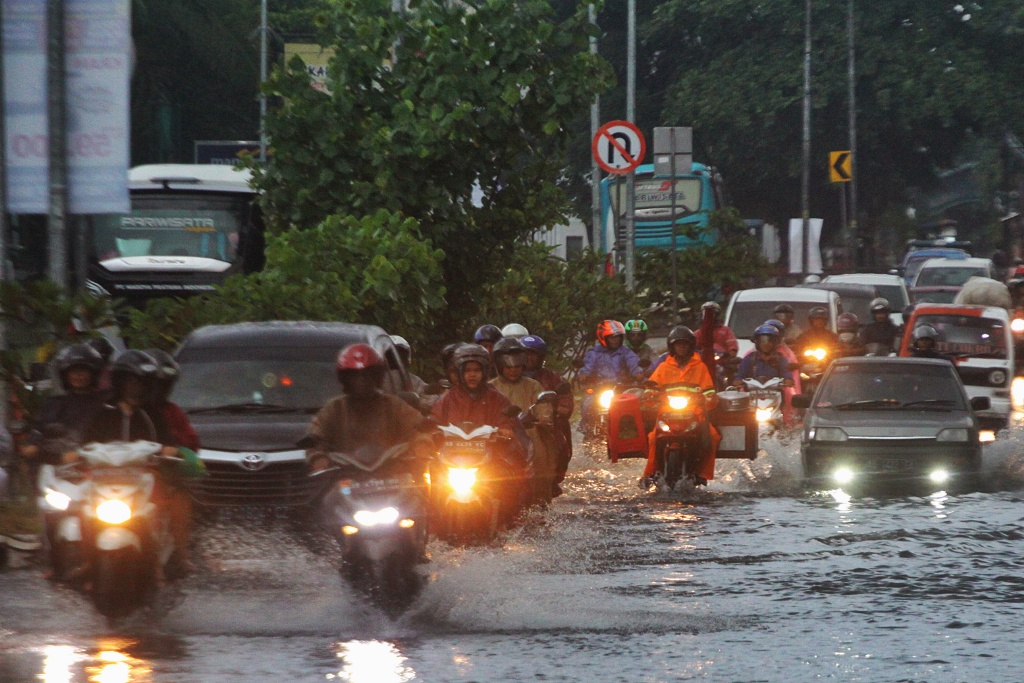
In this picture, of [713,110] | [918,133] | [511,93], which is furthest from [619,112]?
[511,93]

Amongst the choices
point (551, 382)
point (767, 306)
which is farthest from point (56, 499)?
point (767, 306)

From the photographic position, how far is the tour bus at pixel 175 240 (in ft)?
65.9

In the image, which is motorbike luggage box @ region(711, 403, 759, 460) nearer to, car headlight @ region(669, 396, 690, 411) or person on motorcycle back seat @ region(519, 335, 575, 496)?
car headlight @ region(669, 396, 690, 411)

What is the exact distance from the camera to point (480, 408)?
476 inches

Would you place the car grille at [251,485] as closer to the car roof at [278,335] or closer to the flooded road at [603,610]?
the flooded road at [603,610]

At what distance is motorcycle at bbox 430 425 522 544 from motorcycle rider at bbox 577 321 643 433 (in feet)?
20.6

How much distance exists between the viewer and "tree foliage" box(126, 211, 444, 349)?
48.1 ft

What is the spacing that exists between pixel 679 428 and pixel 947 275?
31230 mm

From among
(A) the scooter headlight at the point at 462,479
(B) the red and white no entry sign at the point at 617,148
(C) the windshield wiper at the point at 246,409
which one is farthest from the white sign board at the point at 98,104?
(B) the red and white no entry sign at the point at 617,148

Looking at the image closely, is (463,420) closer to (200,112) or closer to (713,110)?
(200,112)

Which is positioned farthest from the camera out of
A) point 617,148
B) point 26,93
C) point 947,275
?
point 947,275

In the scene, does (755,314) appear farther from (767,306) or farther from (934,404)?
(934,404)

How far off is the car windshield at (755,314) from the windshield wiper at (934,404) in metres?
9.69

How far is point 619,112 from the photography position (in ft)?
199
